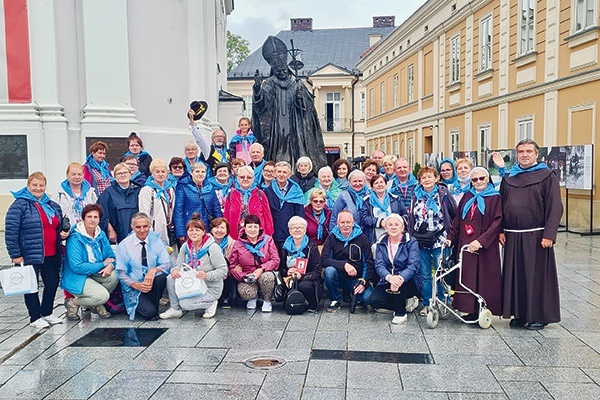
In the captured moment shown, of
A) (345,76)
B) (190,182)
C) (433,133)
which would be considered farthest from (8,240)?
(345,76)

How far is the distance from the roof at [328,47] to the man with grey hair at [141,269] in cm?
4580

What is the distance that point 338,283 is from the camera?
6855 mm

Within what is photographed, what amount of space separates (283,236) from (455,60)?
20277 millimetres

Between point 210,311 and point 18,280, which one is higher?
point 18,280

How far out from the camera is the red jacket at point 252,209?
704 centimetres

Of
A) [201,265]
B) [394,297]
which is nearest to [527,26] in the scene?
[394,297]

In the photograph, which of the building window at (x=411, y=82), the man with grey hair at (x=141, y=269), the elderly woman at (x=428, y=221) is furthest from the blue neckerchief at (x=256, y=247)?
the building window at (x=411, y=82)

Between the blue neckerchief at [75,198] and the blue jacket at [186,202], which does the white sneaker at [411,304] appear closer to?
the blue jacket at [186,202]

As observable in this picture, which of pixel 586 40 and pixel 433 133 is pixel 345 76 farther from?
pixel 586 40

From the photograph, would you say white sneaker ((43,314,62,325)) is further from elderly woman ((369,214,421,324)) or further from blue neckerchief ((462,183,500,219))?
blue neckerchief ((462,183,500,219))

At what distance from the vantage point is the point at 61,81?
1250 centimetres

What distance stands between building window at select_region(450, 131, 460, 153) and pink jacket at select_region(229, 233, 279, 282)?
1970 cm

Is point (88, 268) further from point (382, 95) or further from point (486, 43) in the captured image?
point (382, 95)

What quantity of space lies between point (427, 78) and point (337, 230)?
24274 mm
